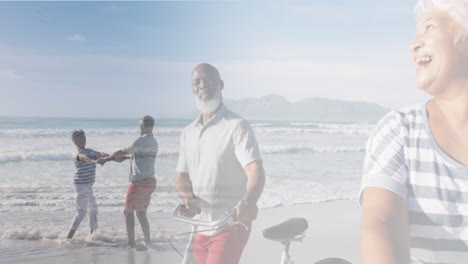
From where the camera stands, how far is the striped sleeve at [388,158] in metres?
0.69

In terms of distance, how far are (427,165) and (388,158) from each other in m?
0.06

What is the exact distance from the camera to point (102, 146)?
1.51 metres

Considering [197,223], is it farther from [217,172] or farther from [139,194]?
[139,194]

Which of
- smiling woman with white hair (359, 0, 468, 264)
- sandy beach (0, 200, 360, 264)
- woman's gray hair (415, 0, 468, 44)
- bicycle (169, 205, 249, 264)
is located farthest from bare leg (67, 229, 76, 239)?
woman's gray hair (415, 0, 468, 44)

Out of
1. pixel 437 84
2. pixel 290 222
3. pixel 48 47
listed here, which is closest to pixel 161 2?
pixel 48 47

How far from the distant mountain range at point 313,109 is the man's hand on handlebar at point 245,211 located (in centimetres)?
26

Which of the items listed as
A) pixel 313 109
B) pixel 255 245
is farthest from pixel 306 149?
pixel 255 245

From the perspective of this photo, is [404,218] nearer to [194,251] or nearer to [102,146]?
[194,251]

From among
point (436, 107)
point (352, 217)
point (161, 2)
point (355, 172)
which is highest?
point (161, 2)

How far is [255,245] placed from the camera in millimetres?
1396

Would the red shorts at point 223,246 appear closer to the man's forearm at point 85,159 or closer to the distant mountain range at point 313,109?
the distant mountain range at point 313,109

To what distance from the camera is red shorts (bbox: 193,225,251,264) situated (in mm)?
1235

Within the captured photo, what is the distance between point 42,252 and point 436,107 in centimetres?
151

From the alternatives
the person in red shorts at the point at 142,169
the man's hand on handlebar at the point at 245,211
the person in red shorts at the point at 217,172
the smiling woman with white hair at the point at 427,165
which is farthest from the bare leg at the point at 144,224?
the smiling woman with white hair at the point at 427,165
